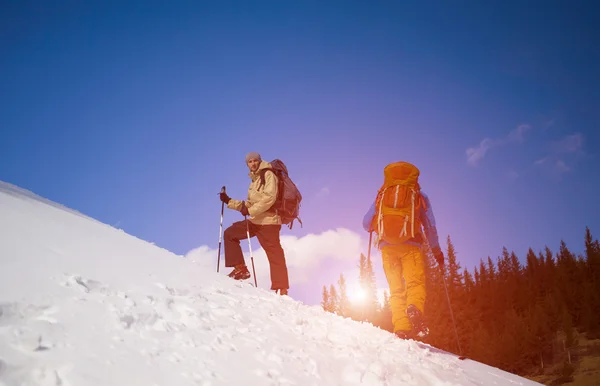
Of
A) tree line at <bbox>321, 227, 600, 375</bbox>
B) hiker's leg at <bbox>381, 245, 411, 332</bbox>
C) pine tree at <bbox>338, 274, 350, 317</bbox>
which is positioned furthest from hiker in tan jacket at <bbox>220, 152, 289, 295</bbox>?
pine tree at <bbox>338, 274, 350, 317</bbox>

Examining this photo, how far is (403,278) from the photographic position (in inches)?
290

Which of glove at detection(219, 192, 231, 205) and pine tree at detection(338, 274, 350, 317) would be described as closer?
glove at detection(219, 192, 231, 205)

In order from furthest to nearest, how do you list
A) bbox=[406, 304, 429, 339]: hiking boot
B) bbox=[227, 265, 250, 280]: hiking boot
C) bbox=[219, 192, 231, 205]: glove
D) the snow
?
1. bbox=[219, 192, 231, 205]: glove
2. bbox=[227, 265, 250, 280]: hiking boot
3. bbox=[406, 304, 429, 339]: hiking boot
4. the snow

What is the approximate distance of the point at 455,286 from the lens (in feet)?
165

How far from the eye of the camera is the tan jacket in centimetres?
769

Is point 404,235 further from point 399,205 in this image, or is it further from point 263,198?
point 263,198

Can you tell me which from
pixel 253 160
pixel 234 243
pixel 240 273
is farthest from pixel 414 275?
pixel 253 160

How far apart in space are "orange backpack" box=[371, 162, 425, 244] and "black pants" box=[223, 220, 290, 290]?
199cm

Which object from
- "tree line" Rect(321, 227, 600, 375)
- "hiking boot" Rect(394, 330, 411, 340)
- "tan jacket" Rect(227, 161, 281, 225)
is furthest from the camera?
"tree line" Rect(321, 227, 600, 375)

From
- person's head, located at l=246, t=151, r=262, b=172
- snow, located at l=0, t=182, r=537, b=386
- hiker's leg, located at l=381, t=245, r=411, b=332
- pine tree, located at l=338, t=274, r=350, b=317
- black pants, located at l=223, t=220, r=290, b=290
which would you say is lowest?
snow, located at l=0, t=182, r=537, b=386

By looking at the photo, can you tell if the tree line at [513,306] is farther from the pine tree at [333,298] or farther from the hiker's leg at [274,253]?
the hiker's leg at [274,253]

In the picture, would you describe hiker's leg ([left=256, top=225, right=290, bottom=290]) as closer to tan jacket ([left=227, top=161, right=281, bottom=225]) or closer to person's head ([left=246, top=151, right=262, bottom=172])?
tan jacket ([left=227, top=161, right=281, bottom=225])

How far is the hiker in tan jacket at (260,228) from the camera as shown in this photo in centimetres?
758

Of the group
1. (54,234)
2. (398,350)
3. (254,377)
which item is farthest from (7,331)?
(398,350)
